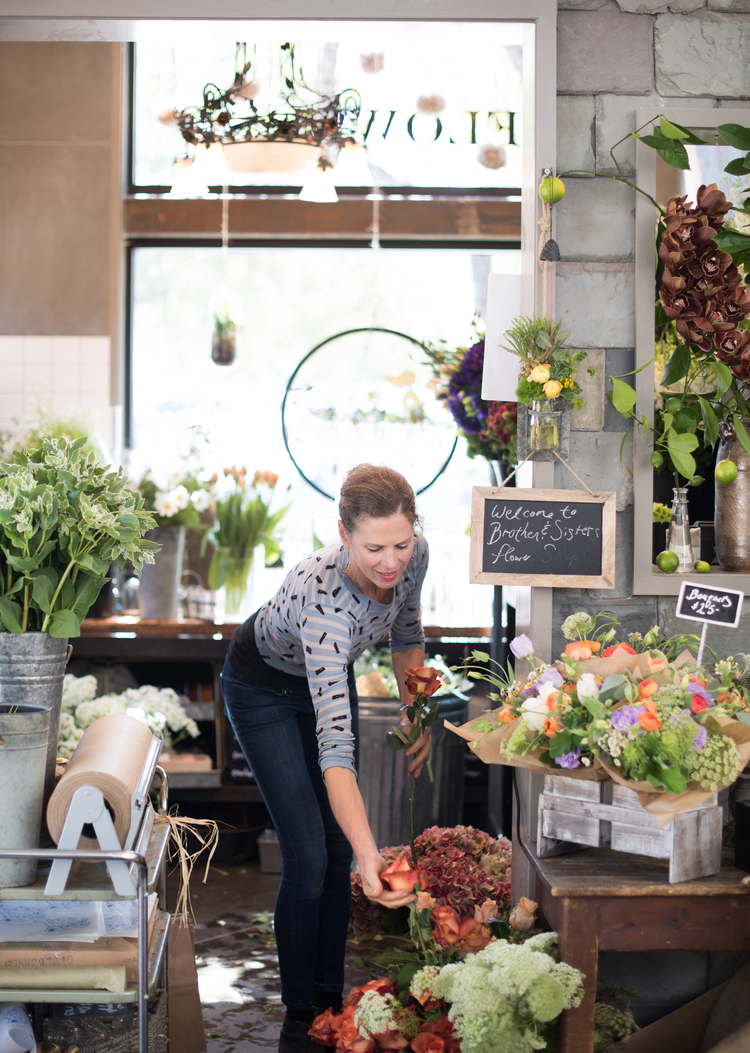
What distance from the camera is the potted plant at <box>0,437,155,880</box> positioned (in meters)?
1.48

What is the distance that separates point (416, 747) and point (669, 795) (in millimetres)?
707

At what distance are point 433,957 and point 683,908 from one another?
515mm

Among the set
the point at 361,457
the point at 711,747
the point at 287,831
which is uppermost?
the point at 361,457

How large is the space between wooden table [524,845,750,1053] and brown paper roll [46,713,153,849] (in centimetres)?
74

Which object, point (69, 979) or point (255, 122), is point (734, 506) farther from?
point (255, 122)

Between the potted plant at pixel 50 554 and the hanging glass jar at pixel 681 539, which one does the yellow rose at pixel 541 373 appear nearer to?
the hanging glass jar at pixel 681 539

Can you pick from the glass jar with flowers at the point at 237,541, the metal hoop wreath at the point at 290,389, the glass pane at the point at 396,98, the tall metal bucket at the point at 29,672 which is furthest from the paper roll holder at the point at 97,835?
the glass pane at the point at 396,98

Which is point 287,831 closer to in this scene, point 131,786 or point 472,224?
point 131,786

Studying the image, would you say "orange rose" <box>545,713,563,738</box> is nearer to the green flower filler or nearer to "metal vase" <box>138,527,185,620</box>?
the green flower filler

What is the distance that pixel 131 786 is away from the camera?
58.5 inches

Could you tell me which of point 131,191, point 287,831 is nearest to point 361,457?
point 131,191

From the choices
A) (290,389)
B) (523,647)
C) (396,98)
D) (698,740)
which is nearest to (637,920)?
(698,740)

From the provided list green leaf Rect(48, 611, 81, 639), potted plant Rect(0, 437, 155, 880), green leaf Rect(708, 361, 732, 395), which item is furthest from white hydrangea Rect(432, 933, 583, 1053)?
green leaf Rect(708, 361, 732, 395)

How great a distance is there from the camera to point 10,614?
58.7 inches
